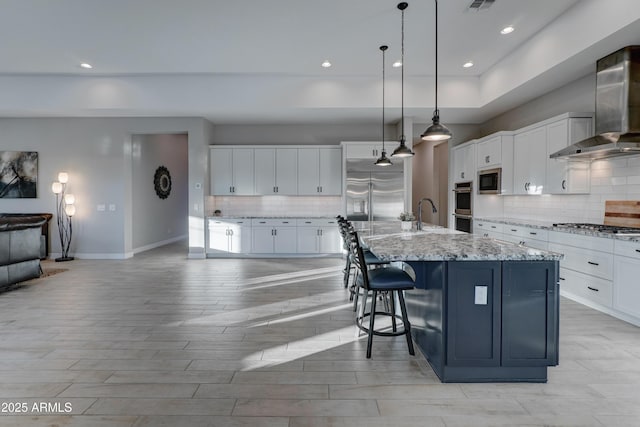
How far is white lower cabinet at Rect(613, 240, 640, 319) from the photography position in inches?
124

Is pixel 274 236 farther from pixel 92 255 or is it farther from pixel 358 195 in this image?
pixel 92 255

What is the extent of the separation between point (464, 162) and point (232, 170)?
470 cm

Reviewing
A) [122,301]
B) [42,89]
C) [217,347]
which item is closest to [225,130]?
[42,89]

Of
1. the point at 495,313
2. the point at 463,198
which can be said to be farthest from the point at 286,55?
the point at 495,313

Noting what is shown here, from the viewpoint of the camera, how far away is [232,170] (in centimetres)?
717

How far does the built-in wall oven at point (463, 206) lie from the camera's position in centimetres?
643

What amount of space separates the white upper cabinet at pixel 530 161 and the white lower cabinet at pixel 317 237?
330 cm

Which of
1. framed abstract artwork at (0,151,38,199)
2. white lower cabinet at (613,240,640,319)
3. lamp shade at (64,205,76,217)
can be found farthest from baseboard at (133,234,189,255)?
white lower cabinet at (613,240,640,319)

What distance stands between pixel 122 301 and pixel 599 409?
446 cm

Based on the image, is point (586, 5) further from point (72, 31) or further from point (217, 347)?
point (72, 31)

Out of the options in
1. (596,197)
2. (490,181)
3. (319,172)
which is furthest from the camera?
(319,172)

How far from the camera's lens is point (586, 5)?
3.60 metres

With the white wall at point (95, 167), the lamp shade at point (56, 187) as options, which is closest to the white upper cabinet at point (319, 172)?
the white wall at point (95, 167)

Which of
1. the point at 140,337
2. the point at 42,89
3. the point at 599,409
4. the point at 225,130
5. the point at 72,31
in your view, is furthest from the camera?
the point at 225,130
